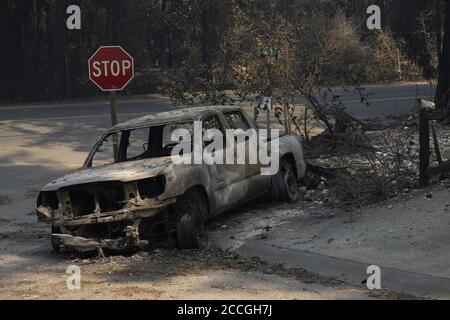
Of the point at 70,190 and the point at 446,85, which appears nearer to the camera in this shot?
the point at 70,190

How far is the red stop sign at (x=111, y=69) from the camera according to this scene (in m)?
11.0

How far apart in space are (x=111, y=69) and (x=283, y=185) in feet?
12.0

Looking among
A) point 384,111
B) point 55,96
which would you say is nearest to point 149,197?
point 384,111

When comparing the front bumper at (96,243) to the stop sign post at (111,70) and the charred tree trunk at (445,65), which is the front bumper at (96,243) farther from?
the charred tree trunk at (445,65)

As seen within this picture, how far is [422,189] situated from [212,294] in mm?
3988

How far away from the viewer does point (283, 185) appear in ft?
30.9

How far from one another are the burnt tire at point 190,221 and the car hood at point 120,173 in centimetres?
49

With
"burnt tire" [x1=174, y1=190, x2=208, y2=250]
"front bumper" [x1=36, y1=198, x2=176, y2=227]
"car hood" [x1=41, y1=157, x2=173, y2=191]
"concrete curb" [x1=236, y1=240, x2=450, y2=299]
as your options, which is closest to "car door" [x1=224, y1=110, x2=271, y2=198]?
"burnt tire" [x1=174, y1=190, x2=208, y2=250]

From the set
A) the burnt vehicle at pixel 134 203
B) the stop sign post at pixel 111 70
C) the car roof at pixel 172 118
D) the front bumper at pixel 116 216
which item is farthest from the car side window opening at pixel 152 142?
the stop sign post at pixel 111 70

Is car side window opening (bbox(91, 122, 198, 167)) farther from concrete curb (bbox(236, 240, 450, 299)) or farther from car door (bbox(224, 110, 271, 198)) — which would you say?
concrete curb (bbox(236, 240, 450, 299))

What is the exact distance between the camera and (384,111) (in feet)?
75.7

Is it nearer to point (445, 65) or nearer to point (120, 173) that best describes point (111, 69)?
point (120, 173)

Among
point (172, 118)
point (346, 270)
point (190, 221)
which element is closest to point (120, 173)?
point (190, 221)

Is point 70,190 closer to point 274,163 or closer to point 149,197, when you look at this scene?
point 149,197
